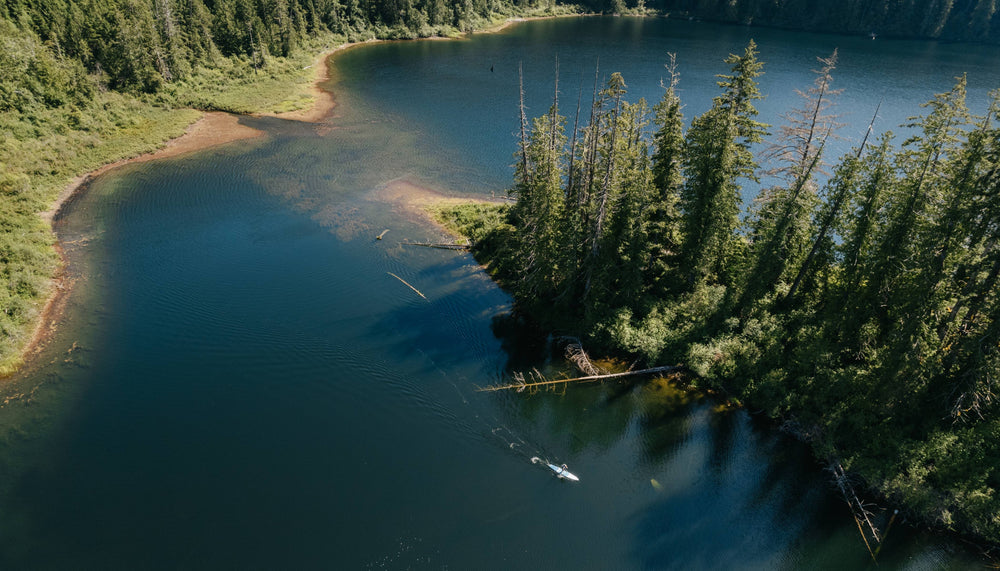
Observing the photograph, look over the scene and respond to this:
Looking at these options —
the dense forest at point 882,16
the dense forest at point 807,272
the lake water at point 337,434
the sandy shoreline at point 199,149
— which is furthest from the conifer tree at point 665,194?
the dense forest at point 882,16

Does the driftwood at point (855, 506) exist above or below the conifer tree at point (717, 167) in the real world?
below

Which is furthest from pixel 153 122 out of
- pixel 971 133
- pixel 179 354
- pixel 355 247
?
pixel 971 133

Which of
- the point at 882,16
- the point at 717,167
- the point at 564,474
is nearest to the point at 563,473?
the point at 564,474

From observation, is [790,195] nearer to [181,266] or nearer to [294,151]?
[181,266]

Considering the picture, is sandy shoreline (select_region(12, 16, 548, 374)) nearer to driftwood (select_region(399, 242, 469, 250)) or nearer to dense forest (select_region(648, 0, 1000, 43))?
driftwood (select_region(399, 242, 469, 250))

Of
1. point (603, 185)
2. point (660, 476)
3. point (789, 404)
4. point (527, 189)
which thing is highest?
point (603, 185)

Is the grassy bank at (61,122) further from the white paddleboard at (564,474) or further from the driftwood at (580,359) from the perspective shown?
the driftwood at (580,359)
